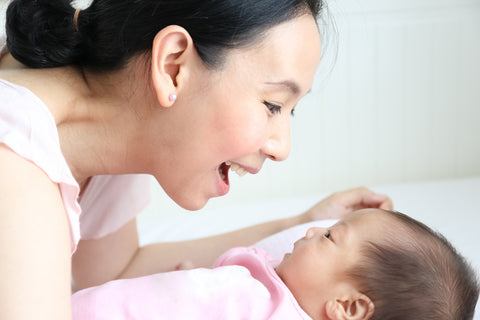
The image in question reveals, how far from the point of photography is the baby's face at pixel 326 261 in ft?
3.59

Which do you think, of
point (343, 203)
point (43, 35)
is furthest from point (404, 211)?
point (43, 35)

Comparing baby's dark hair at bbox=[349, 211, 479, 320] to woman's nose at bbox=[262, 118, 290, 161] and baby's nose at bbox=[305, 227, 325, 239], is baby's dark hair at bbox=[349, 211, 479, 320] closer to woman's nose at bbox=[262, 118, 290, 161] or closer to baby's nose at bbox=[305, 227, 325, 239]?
baby's nose at bbox=[305, 227, 325, 239]

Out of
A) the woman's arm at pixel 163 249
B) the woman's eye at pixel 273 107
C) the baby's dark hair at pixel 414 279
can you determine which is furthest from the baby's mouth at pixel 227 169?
the woman's arm at pixel 163 249

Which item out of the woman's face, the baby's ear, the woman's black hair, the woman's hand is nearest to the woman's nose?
the woman's face

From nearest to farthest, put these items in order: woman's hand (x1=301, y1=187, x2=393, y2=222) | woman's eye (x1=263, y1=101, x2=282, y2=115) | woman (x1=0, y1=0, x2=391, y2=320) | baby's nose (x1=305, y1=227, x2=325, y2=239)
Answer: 1. woman (x1=0, y1=0, x2=391, y2=320)
2. woman's eye (x1=263, y1=101, x2=282, y2=115)
3. baby's nose (x1=305, y1=227, x2=325, y2=239)
4. woman's hand (x1=301, y1=187, x2=393, y2=222)

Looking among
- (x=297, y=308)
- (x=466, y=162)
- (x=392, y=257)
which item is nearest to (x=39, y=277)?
(x=297, y=308)

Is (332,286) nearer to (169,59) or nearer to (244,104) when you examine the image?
(244,104)

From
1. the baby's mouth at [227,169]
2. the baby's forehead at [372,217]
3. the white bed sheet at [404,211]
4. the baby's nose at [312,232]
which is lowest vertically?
the white bed sheet at [404,211]

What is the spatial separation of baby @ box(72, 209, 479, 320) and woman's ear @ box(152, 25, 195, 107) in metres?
0.30

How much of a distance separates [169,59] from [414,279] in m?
0.53

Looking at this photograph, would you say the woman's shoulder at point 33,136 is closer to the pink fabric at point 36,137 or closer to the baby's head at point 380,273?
the pink fabric at point 36,137

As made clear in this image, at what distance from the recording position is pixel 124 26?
3.33ft

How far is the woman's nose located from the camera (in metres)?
1.07

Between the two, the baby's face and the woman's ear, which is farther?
the baby's face
